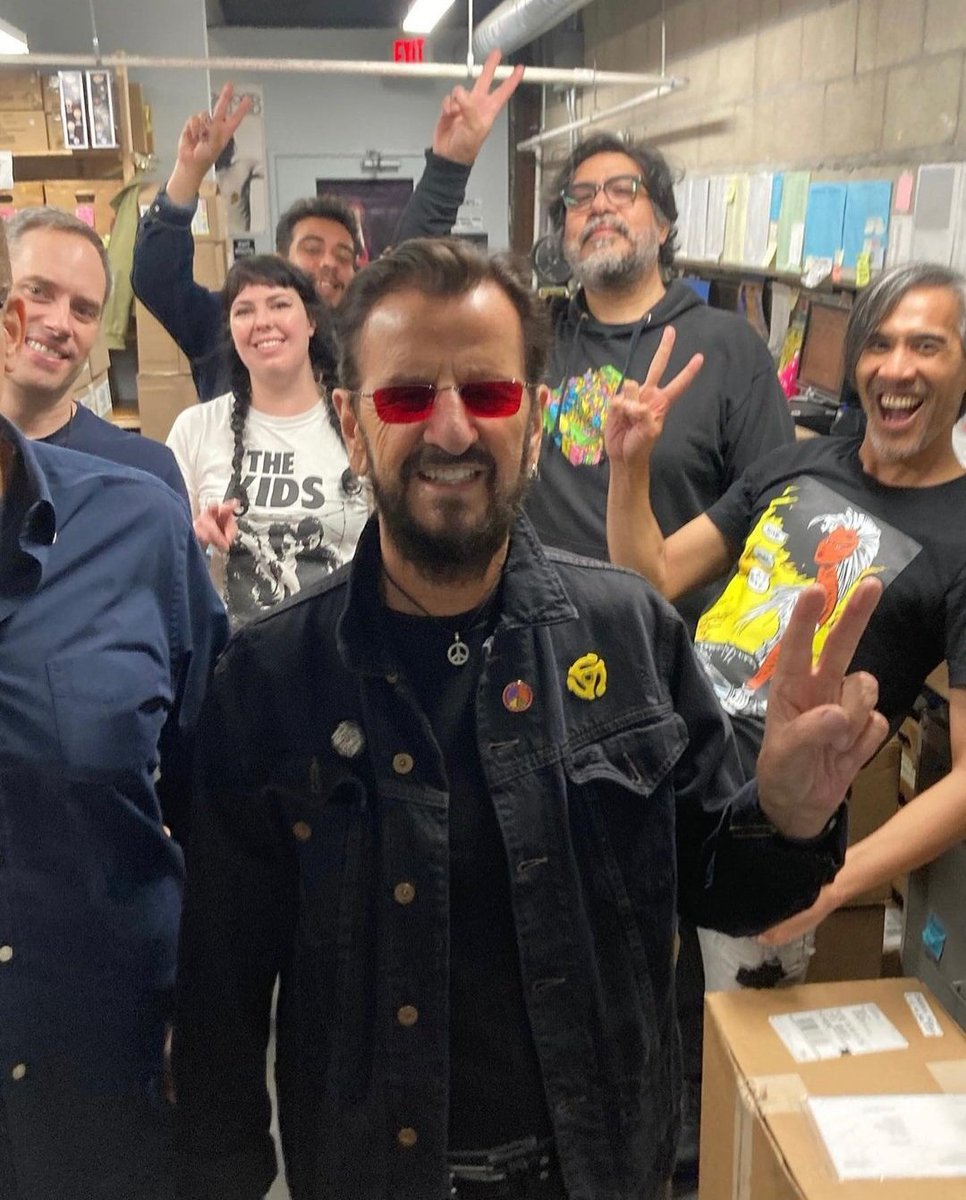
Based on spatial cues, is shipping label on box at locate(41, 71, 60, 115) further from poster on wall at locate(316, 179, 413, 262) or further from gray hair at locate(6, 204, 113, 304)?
poster on wall at locate(316, 179, 413, 262)

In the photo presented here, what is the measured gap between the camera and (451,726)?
1014mm

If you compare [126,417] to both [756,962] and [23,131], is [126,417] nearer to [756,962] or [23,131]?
[23,131]

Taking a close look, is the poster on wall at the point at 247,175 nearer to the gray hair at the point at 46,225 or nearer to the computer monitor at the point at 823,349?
the computer monitor at the point at 823,349

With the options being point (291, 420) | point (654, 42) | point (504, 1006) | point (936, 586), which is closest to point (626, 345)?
point (291, 420)

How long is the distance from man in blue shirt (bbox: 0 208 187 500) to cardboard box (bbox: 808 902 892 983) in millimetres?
1523

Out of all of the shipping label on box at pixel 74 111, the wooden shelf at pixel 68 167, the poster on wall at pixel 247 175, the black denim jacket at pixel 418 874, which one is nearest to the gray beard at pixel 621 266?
the black denim jacket at pixel 418 874

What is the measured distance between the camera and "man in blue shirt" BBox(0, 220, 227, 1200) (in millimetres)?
1121

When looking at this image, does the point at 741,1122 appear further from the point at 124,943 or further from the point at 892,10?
the point at 892,10

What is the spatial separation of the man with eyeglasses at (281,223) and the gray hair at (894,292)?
41.5 inches

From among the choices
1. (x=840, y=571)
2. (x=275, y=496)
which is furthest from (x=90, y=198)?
(x=840, y=571)

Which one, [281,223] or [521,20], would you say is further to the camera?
[521,20]

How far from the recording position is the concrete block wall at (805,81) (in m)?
2.93

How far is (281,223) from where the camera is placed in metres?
2.91

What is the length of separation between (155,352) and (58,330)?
3.10 meters
